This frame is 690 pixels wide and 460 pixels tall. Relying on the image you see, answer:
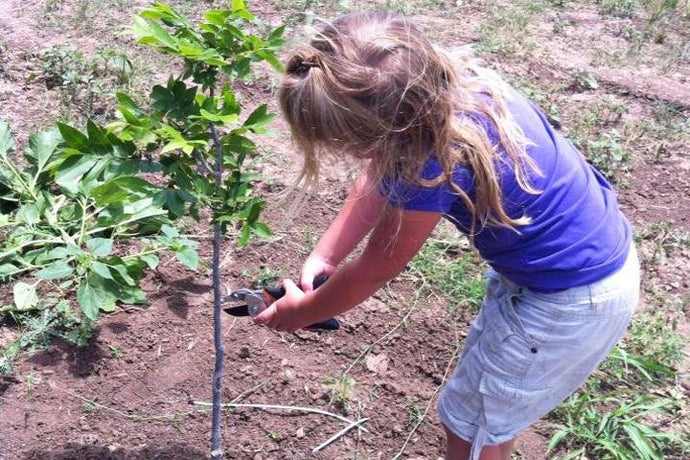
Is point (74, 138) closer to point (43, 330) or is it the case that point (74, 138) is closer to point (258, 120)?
point (258, 120)

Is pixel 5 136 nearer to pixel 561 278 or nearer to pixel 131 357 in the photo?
pixel 131 357

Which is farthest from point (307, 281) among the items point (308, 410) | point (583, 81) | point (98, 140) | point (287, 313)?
point (583, 81)

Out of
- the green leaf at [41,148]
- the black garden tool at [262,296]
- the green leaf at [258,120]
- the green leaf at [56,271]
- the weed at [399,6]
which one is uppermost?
the green leaf at [258,120]

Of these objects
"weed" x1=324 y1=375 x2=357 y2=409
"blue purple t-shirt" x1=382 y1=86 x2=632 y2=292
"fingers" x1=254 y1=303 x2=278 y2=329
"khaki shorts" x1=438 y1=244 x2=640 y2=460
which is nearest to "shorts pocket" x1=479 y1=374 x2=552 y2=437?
"khaki shorts" x1=438 y1=244 x2=640 y2=460

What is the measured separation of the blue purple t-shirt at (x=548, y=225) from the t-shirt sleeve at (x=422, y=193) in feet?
0.17

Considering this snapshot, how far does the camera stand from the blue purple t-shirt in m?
1.52

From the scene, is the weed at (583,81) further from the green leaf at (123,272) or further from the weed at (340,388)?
the green leaf at (123,272)

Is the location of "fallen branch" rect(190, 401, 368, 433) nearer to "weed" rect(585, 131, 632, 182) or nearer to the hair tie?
the hair tie

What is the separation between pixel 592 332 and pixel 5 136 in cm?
195

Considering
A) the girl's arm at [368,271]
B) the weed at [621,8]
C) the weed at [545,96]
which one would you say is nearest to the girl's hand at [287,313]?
the girl's arm at [368,271]

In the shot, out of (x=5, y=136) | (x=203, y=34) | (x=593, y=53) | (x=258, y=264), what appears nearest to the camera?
(x=203, y=34)

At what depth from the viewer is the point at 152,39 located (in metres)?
1.39

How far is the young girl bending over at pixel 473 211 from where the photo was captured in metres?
1.37

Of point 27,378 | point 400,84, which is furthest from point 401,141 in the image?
point 27,378
